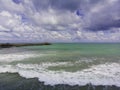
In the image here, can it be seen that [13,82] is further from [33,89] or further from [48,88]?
[48,88]

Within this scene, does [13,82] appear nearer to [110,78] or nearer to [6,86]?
[6,86]

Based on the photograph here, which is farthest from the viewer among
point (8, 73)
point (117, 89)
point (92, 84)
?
point (8, 73)

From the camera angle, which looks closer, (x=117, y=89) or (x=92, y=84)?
(x=117, y=89)

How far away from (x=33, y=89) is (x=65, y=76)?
9.35 feet

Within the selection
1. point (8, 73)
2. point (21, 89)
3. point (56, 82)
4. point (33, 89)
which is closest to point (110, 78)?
point (56, 82)

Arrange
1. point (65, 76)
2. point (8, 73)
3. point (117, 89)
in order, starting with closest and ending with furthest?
1. point (117, 89)
2. point (65, 76)
3. point (8, 73)

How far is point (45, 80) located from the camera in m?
8.93

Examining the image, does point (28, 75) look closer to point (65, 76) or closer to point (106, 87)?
point (65, 76)

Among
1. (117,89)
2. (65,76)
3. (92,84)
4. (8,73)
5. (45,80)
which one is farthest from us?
(8,73)

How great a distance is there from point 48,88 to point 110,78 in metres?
4.28

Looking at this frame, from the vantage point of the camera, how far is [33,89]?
753cm

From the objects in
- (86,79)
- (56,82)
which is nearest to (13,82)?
(56,82)

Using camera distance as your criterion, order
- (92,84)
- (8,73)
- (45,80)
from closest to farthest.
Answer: (92,84) → (45,80) → (8,73)

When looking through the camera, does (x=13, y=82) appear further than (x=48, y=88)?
Yes
